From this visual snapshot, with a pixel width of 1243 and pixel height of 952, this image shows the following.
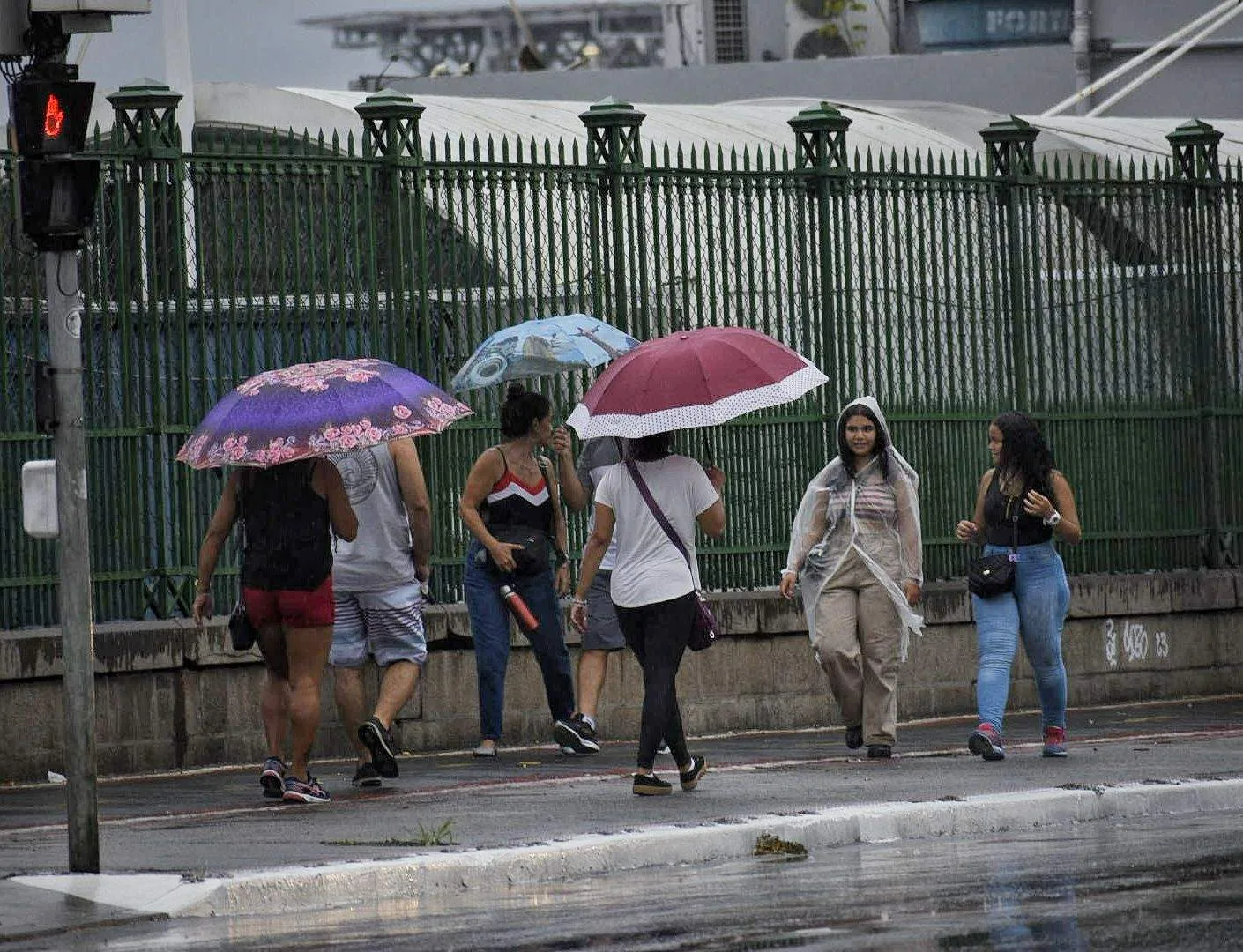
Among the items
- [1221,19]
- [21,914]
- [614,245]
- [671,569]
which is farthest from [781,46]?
[21,914]

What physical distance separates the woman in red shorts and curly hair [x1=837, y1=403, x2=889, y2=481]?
9.24 ft

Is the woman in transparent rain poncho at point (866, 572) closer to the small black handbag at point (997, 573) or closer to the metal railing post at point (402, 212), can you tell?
the small black handbag at point (997, 573)

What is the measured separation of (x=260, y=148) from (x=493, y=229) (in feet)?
4.53

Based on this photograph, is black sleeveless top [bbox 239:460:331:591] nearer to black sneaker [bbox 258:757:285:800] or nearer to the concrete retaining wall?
black sneaker [bbox 258:757:285:800]

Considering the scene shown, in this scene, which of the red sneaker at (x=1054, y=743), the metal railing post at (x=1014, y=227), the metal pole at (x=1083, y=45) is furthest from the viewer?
the metal pole at (x=1083, y=45)

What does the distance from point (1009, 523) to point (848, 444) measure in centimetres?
86

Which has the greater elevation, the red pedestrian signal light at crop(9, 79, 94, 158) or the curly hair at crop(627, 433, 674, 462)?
the red pedestrian signal light at crop(9, 79, 94, 158)

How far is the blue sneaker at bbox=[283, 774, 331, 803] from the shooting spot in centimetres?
1228

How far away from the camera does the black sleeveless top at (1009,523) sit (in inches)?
553

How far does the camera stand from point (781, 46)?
4712cm

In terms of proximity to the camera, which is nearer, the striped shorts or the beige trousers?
the striped shorts

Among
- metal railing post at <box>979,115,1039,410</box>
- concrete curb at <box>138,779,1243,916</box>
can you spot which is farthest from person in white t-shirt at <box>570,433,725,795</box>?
metal railing post at <box>979,115,1039,410</box>

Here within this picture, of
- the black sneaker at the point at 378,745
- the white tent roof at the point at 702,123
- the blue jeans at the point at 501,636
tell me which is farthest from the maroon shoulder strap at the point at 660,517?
the white tent roof at the point at 702,123

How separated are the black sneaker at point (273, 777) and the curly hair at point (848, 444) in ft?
10.8
